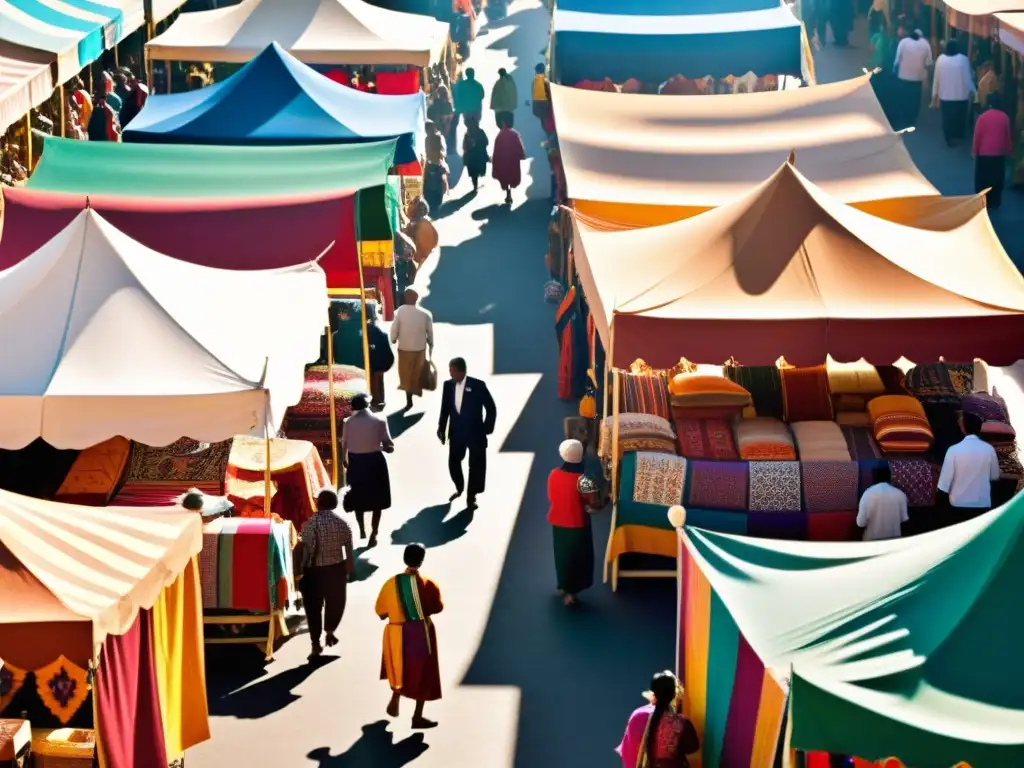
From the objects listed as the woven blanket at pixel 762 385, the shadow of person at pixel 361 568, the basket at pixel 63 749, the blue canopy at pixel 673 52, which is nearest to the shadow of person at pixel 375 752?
the basket at pixel 63 749

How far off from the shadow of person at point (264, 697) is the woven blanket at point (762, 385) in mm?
3794

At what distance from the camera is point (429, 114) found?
2405 centimetres

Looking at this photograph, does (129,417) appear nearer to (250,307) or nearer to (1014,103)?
(250,307)

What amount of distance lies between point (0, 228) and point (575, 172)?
4966 millimetres

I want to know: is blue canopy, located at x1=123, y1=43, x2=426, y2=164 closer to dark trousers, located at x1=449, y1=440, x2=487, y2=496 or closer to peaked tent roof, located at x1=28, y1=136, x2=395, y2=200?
peaked tent roof, located at x1=28, y1=136, x2=395, y2=200

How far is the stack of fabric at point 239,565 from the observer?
10.6m

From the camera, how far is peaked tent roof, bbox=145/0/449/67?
2133 cm

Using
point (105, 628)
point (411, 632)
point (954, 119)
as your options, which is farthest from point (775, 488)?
point (954, 119)

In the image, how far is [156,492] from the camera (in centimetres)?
1148

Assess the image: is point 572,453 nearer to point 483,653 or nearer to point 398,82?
point 483,653

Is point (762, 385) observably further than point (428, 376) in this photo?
No

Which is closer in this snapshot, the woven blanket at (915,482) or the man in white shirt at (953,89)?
the woven blanket at (915,482)

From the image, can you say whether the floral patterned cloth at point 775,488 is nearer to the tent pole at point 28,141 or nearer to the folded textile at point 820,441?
the folded textile at point 820,441

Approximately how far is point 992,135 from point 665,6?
213 inches
